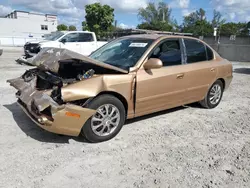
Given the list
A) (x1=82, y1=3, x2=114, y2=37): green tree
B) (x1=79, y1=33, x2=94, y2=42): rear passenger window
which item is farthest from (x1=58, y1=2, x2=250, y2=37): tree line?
(x1=79, y1=33, x2=94, y2=42): rear passenger window

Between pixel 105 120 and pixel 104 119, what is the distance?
0.03 m

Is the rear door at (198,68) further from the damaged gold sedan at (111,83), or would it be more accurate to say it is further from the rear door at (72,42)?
the rear door at (72,42)

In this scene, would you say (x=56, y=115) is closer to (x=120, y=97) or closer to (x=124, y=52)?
(x=120, y=97)

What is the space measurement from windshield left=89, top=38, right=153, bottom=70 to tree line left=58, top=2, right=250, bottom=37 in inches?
1127

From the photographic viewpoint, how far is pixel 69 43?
1298cm

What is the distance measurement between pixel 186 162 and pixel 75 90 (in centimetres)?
180

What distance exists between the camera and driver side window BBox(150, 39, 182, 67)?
4340mm

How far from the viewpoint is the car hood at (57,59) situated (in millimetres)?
3438

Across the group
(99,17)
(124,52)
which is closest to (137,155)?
(124,52)

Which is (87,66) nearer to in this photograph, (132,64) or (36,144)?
(132,64)

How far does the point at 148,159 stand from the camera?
3262 mm

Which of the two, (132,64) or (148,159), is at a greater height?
(132,64)

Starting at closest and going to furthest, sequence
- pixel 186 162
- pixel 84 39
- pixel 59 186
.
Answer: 1. pixel 59 186
2. pixel 186 162
3. pixel 84 39

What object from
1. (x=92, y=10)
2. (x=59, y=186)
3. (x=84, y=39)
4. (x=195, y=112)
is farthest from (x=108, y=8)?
(x=59, y=186)
